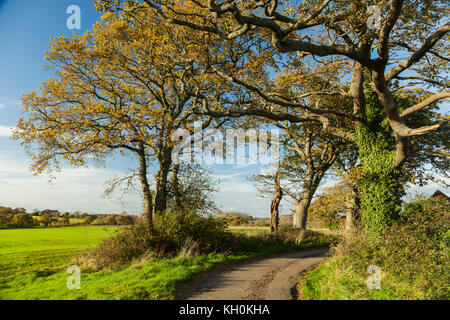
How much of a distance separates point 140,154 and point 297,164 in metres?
15.2

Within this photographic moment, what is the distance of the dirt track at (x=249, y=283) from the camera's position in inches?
284

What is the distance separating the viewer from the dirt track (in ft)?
23.7

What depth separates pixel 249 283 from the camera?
839cm

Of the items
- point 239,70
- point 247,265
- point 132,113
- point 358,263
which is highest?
point 239,70

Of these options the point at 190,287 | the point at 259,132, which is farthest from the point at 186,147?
the point at 190,287

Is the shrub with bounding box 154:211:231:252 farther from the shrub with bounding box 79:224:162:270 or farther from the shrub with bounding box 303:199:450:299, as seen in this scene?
the shrub with bounding box 303:199:450:299

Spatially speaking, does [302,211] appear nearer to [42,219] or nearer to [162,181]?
[162,181]

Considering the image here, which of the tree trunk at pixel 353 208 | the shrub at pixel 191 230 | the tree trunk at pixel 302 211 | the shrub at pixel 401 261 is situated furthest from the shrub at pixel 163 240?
the tree trunk at pixel 302 211

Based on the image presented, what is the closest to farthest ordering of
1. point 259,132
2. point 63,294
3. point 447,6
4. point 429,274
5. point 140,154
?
point 429,274
point 63,294
point 447,6
point 140,154
point 259,132

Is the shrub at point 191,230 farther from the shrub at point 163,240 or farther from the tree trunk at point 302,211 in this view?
the tree trunk at point 302,211

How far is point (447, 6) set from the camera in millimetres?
11227

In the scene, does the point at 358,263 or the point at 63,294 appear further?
the point at 358,263

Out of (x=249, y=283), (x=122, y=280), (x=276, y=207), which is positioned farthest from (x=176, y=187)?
(x=249, y=283)
